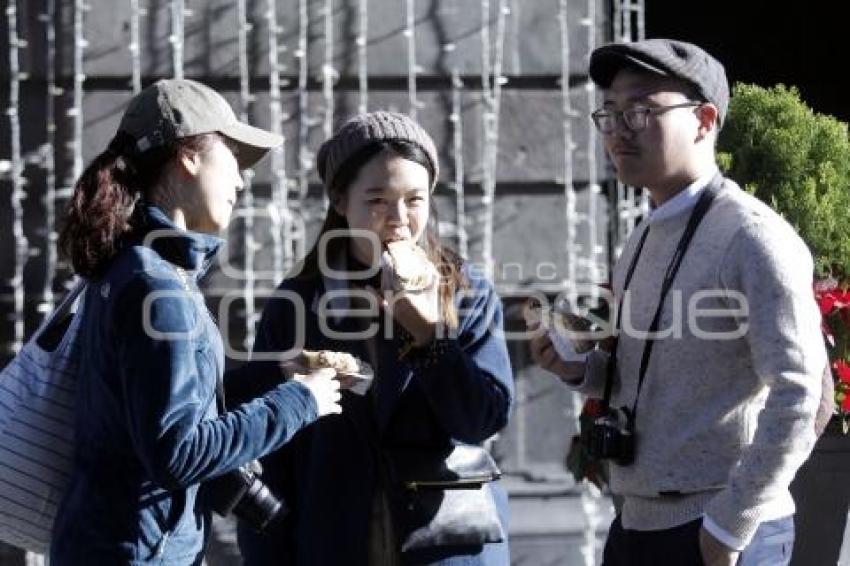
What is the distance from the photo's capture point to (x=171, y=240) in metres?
3.04

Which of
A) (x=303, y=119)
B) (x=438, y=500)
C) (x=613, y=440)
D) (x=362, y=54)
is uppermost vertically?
(x=362, y=54)

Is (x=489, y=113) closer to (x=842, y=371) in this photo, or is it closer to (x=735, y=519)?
(x=842, y=371)

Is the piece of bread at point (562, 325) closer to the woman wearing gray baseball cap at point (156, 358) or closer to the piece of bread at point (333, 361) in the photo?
the piece of bread at point (333, 361)

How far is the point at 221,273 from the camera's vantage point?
5.99 m

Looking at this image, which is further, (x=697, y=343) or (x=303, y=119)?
(x=303, y=119)

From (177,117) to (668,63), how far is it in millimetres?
978

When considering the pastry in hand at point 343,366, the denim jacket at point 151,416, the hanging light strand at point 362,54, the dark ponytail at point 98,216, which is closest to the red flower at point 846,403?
the hanging light strand at point 362,54

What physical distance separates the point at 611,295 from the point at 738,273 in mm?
616

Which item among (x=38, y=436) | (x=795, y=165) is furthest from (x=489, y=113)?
(x=38, y=436)

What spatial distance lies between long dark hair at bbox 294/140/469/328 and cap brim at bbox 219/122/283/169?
20 cm

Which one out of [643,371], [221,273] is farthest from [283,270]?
[643,371]

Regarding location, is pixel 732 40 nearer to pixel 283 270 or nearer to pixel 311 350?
pixel 283 270

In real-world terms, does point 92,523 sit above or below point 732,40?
below

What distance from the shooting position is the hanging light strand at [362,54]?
6031mm
